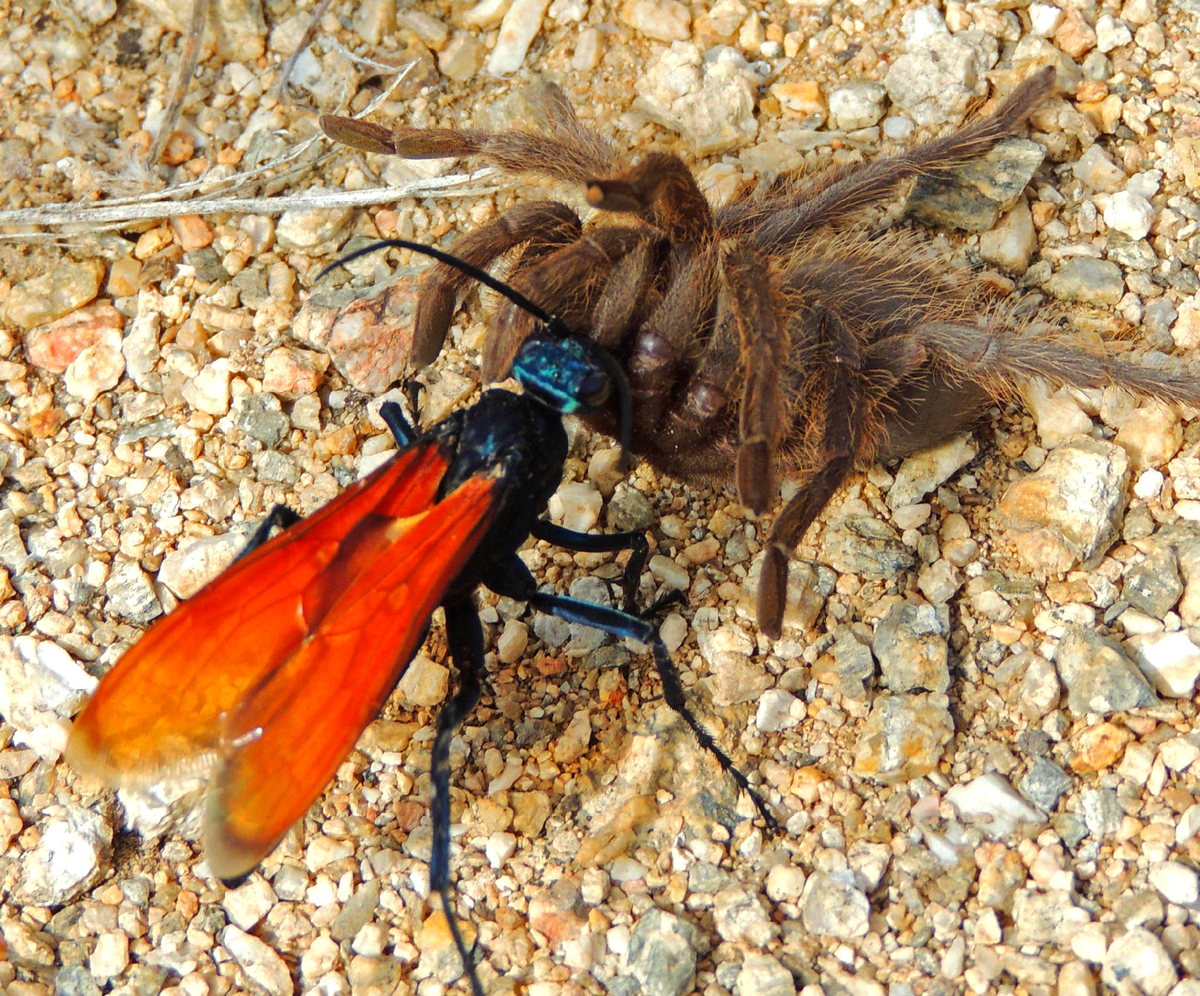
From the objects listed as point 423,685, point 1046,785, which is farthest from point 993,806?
point 423,685

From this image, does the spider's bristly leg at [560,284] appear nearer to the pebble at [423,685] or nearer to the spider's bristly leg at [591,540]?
the spider's bristly leg at [591,540]

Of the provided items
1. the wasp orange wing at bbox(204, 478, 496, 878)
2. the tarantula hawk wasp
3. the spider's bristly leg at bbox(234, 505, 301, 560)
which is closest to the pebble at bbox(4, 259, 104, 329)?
the spider's bristly leg at bbox(234, 505, 301, 560)

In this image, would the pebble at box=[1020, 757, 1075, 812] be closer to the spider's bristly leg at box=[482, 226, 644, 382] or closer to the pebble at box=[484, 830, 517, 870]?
the pebble at box=[484, 830, 517, 870]

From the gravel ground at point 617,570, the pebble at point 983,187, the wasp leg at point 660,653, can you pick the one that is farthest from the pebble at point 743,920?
the pebble at point 983,187

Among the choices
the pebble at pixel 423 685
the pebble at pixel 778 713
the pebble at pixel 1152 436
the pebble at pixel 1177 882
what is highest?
the pebble at pixel 1152 436

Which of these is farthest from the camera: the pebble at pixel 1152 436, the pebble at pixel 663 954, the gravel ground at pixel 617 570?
the pebble at pixel 1152 436

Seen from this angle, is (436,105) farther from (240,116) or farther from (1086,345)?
(1086,345)

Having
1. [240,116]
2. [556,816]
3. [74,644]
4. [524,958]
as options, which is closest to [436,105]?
[240,116]

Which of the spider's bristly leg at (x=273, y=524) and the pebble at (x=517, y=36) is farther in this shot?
the pebble at (x=517, y=36)
